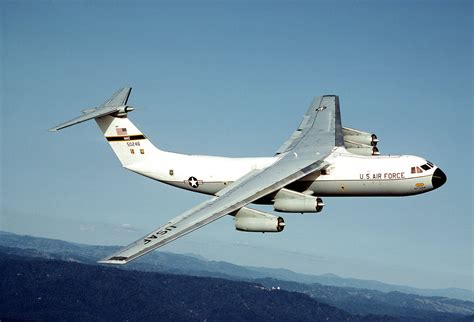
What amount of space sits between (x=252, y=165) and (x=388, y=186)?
432 inches

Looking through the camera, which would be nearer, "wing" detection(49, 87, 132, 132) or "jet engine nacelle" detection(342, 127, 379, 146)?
"wing" detection(49, 87, 132, 132)

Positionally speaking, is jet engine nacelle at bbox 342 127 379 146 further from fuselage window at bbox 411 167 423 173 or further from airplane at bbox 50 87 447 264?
fuselage window at bbox 411 167 423 173

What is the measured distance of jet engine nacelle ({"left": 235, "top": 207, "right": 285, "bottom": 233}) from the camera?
36.4 m

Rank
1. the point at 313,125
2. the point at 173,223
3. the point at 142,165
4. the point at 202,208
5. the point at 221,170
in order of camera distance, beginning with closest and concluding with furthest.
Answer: the point at 173,223
the point at 202,208
the point at 221,170
the point at 142,165
the point at 313,125

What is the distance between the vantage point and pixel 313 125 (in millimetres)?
55406

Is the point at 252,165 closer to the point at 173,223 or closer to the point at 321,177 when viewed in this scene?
the point at 321,177

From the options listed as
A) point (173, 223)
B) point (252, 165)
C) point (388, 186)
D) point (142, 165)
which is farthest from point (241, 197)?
point (142, 165)

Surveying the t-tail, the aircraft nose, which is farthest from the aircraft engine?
the t-tail

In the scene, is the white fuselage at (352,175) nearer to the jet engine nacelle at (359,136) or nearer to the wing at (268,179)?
the wing at (268,179)

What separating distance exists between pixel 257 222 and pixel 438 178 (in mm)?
15926

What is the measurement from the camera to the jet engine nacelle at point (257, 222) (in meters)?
36.4

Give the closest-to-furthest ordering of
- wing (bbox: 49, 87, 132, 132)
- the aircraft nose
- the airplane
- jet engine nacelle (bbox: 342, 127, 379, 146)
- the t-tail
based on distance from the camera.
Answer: the airplane, the aircraft nose, wing (bbox: 49, 87, 132, 132), the t-tail, jet engine nacelle (bbox: 342, 127, 379, 146)

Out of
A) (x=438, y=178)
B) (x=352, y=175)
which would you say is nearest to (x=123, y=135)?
(x=352, y=175)

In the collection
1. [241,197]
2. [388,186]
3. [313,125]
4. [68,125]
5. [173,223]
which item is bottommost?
[173,223]
